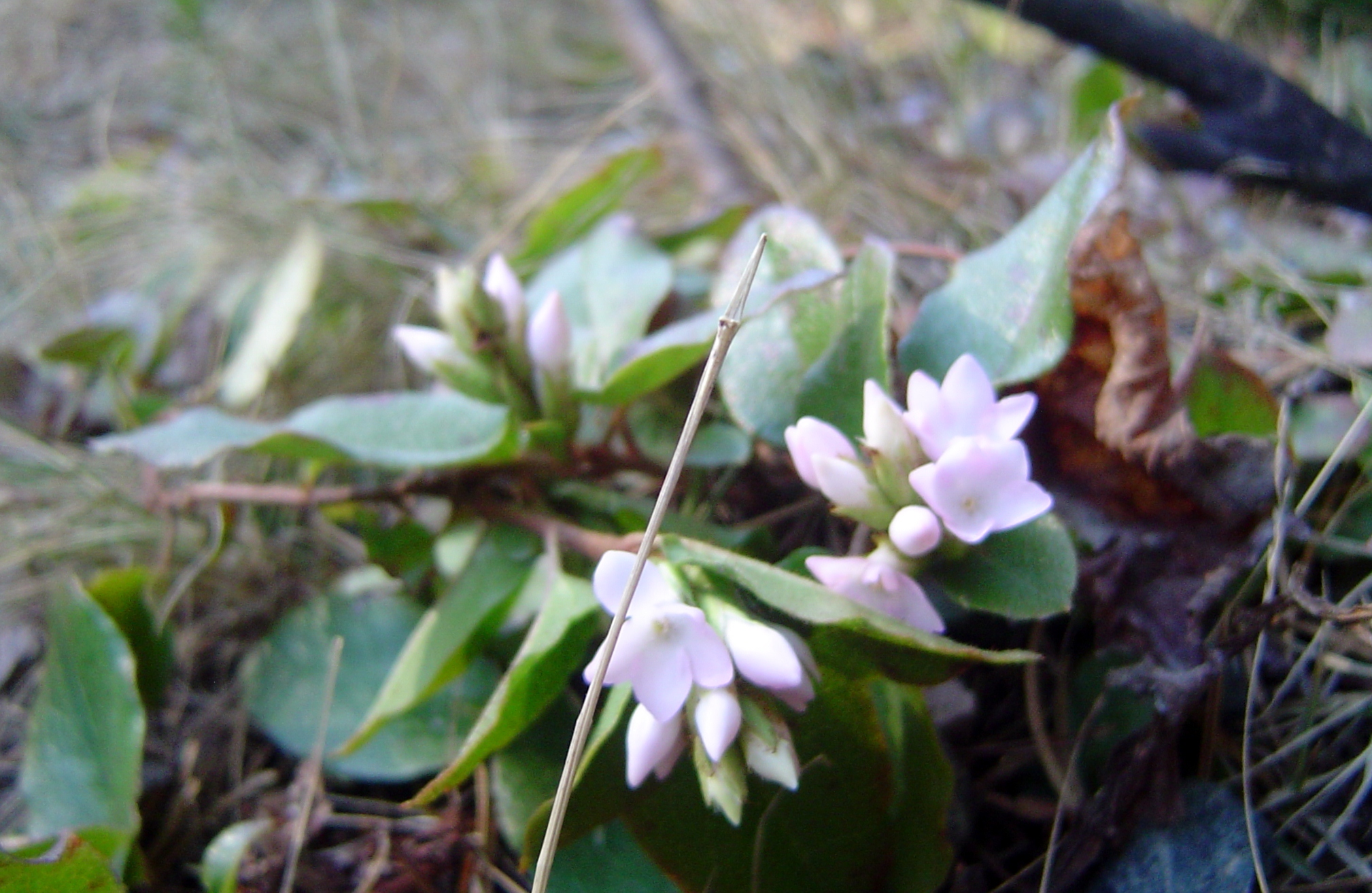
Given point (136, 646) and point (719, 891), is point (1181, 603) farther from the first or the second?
point (136, 646)

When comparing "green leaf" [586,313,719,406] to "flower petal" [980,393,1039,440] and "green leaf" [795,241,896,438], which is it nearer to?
"green leaf" [795,241,896,438]

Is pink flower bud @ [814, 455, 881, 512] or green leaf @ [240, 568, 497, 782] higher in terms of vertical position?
pink flower bud @ [814, 455, 881, 512]

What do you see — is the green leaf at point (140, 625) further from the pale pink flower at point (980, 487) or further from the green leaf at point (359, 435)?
the pale pink flower at point (980, 487)

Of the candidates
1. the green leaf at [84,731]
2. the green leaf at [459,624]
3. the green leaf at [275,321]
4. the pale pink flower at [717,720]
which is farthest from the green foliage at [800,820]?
the green leaf at [275,321]

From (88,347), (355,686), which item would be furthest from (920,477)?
(88,347)

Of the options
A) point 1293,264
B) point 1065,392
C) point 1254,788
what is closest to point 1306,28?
point 1293,264

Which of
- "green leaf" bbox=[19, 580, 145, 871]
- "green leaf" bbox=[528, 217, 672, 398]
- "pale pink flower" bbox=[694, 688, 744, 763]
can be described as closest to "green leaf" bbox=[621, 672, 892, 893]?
"pale pink flower" bbox=[694, 688, 744, 763]

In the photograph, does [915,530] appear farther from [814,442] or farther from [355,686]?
[355,686]
